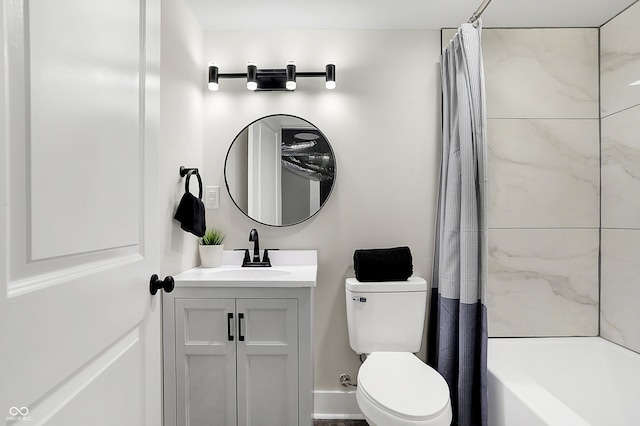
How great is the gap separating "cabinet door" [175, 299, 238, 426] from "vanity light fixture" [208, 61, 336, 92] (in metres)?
1.25

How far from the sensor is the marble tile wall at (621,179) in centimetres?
184

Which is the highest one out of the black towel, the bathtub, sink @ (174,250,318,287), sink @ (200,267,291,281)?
the black towel

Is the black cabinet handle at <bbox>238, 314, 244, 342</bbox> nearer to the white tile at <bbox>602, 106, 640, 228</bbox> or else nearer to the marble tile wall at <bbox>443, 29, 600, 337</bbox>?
the marble tile wall at <bbox>443, 29, 600, 337</bbox>

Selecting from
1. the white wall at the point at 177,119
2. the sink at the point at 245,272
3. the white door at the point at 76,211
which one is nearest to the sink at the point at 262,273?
the sink at the point at 245,272

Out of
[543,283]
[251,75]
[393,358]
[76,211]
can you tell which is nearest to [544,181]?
[543,283]

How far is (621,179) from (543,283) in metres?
0.70

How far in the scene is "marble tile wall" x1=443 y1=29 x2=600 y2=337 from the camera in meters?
2.10

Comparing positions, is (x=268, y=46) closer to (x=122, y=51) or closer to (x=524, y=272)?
(x=122, y=51)

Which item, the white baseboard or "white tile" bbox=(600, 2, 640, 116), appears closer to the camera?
"white tile" bbox=(600, 2, 640, 116)

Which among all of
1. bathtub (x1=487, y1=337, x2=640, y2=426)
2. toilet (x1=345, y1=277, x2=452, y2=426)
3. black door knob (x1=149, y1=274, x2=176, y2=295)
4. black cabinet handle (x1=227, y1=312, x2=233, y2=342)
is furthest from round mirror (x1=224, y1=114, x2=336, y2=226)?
bathtub (x1=487, y1=337, x2=640, y2=426)

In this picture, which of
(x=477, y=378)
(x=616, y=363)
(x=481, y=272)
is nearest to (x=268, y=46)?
(x=481, y=272)

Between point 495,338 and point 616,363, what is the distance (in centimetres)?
56

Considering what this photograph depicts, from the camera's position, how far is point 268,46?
2180mm

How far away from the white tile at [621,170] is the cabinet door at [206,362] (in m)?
2.09
